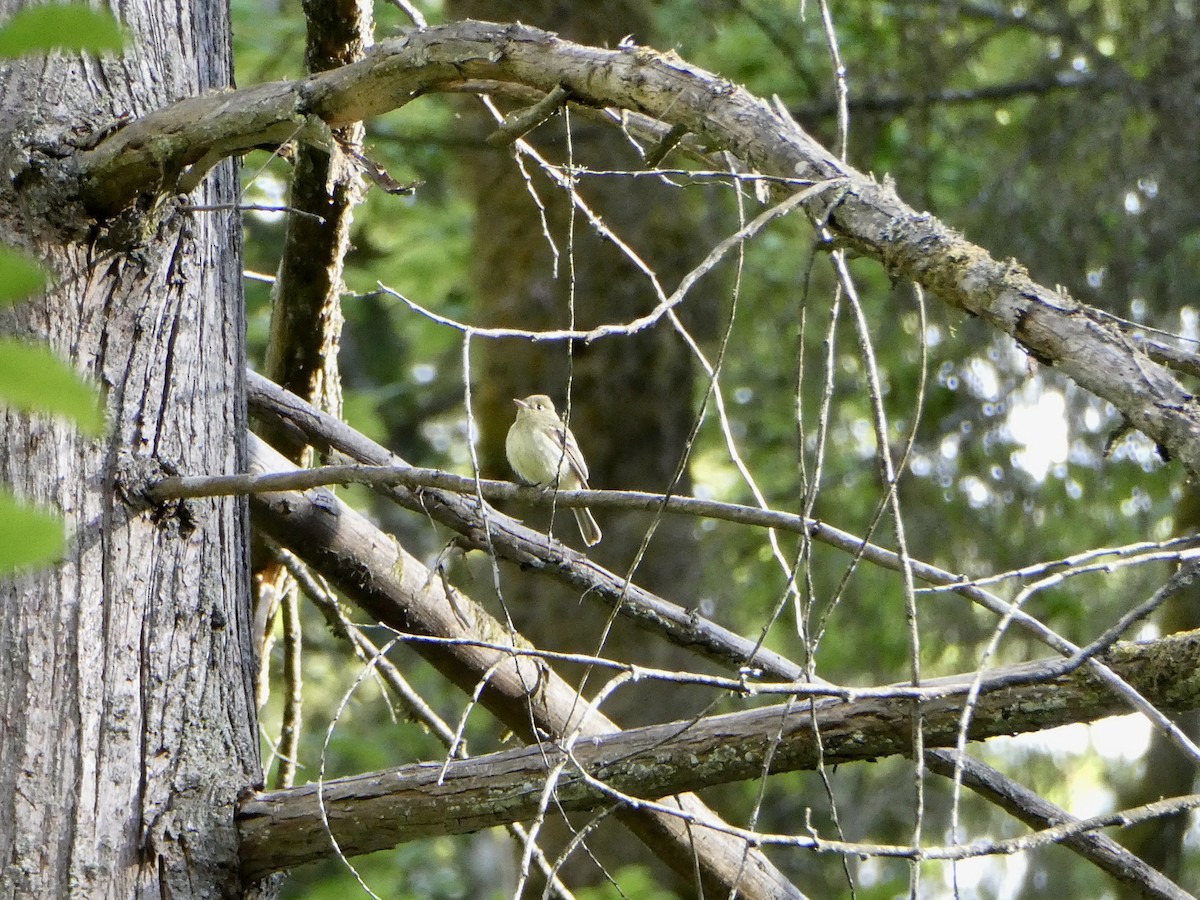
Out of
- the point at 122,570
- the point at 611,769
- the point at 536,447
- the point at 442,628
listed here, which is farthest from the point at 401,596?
the point at 536,447

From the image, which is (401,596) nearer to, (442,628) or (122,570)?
(442,628)

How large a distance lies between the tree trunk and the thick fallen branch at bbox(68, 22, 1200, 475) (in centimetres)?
13

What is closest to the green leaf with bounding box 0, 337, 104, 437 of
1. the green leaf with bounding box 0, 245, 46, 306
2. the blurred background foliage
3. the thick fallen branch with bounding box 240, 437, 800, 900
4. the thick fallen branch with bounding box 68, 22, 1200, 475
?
the green leaf with bounding box 0, 245, 46, 306

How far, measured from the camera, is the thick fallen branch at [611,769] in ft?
6.52

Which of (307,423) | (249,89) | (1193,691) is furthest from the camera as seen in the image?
(307,423)

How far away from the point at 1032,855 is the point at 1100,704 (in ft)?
24.1

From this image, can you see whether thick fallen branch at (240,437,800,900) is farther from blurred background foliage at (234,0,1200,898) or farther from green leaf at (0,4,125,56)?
blurred background foliage at (234,0,1200,898)

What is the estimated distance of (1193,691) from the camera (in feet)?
5.83

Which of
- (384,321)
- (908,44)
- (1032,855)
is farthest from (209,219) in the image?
(384,321)

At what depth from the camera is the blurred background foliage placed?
641cm

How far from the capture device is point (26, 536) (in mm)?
605

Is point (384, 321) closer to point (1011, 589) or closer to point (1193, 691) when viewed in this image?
point (1011, 589)

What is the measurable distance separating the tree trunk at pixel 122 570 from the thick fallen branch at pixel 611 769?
0.15 m

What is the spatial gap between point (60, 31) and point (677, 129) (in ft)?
4.52
